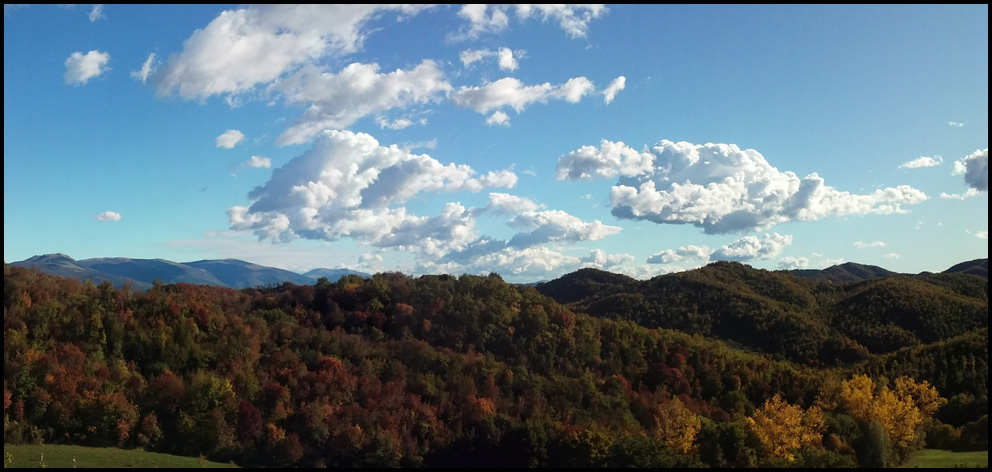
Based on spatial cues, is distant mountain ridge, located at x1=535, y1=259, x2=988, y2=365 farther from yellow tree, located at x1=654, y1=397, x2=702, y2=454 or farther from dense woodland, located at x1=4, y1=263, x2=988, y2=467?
yellow tree, located at x1=654, y1=397, x2=702, y2=454

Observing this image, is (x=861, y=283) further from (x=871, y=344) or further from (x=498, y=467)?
(x=498, y=467)

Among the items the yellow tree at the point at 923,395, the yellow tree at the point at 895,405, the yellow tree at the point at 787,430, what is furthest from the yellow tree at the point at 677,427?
the yellow tree at the point at 923,395

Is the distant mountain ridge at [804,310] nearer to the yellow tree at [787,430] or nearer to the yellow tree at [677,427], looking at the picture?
the yellow tree at [787,430]

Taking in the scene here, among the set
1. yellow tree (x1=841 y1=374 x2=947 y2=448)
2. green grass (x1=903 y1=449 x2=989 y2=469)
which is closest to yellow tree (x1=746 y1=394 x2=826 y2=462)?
yellow tree (x1=841 y1=374 x2=947 y2=448)

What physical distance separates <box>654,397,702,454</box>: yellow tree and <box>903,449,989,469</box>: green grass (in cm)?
1343

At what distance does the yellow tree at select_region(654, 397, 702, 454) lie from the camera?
41831 millimetres

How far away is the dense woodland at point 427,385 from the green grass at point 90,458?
2.03 meters

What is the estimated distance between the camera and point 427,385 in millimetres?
51219

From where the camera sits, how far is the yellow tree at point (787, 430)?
4147 centimetres

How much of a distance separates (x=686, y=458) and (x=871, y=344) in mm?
75403

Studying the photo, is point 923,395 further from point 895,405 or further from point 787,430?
point 787,430

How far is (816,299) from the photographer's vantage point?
12244 cm

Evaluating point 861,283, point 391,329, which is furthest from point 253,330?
point 861,283

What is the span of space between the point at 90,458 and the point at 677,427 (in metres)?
36.6
